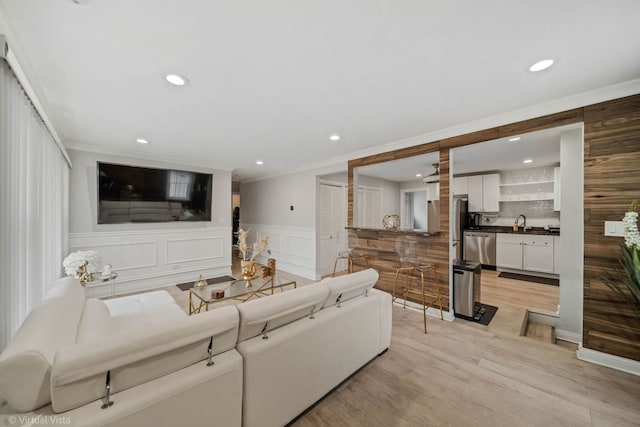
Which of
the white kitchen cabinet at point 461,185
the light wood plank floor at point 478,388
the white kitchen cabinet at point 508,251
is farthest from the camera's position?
the white kitchen cabinet at point 461,185

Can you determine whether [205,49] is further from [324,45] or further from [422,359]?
[422,359]

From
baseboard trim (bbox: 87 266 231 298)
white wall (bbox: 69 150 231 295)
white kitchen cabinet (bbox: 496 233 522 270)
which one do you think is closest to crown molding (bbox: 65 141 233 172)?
white wall (bbox: 69 150 231 295)

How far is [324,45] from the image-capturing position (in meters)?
1.54

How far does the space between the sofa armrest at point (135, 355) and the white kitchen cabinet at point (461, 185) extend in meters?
6.20

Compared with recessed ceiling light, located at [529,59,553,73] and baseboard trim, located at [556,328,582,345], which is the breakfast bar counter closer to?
baseboard trim, located at [556,328,582,345]

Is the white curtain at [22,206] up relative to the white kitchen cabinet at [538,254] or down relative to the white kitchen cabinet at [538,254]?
up

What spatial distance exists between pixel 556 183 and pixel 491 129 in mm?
3495

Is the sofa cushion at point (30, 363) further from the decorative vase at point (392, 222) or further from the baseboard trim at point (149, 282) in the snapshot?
the decorative vase at point (392, 222)

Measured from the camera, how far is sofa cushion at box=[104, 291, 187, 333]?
2.01 metres

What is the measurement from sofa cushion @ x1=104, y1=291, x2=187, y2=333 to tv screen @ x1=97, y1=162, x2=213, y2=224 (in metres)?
2.20

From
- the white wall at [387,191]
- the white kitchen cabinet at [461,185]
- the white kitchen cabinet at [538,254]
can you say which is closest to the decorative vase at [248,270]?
the white wall at [387,191]

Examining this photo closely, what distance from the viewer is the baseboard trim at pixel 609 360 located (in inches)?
78.4

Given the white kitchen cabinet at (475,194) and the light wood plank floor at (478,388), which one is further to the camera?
the white kitchen cabinet at (475,194)

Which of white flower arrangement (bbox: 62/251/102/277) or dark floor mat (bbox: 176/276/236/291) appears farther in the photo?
dark floor mat (bbox: 176/276/236/291)
